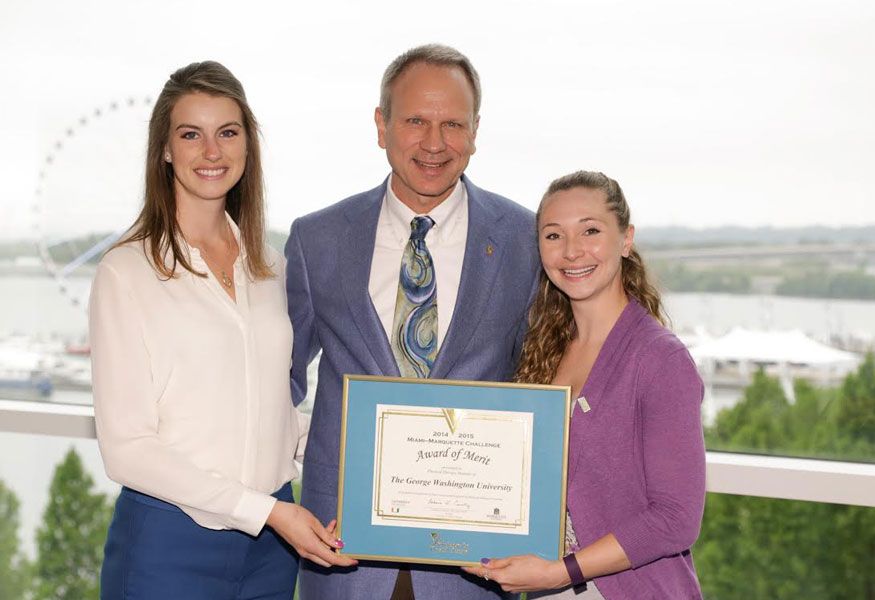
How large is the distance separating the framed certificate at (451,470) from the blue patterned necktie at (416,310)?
0.23m

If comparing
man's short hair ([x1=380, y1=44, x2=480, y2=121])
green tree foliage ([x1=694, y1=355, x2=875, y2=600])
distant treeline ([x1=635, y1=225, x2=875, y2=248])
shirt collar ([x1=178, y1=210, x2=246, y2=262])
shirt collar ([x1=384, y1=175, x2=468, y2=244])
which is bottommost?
green tree foliage ([x1=694, y1=355, x2=875, y2=600])

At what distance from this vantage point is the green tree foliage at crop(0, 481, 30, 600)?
191 inches

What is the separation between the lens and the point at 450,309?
2.40 metres

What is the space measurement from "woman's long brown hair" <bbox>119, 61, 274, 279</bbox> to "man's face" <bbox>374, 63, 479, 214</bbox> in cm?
34

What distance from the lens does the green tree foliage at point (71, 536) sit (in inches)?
187

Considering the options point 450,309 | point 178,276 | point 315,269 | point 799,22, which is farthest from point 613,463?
point 799,22

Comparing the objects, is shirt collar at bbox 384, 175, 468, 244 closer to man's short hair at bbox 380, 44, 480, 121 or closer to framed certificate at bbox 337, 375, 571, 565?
man's short hair at bbox 380, 44, 480, 121

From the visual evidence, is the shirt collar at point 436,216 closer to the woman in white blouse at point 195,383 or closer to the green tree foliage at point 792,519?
the woman in white blouse at point 195,383

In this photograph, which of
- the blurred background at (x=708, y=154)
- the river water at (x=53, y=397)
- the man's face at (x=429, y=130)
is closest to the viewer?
the man's face at (x=429, y=130)

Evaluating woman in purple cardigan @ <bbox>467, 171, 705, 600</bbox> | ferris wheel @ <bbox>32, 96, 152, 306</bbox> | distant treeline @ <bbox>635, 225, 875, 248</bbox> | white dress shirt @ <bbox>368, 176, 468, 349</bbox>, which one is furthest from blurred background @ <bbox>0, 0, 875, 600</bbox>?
woman in purple cardigan @ <bbox>467, 171, 705, 600</bbox>

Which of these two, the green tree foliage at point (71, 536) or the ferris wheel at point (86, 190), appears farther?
the green tree foliage at point (71, 536)

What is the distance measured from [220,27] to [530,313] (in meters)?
2.37

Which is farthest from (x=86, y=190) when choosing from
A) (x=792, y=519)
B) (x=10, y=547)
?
(x=792, y=519)

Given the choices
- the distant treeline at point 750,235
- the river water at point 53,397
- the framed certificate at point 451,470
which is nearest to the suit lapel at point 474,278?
the framed certificate at point 451,470
